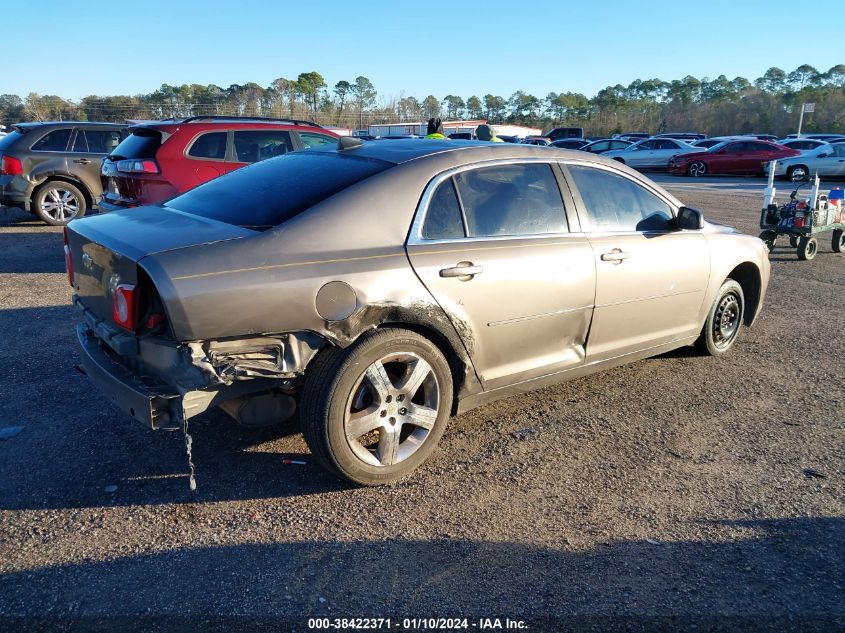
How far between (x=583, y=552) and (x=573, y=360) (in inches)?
59.9

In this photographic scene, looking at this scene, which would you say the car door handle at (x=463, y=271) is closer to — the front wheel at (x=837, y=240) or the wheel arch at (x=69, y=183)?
the wheel arch at (x=69, y=183)

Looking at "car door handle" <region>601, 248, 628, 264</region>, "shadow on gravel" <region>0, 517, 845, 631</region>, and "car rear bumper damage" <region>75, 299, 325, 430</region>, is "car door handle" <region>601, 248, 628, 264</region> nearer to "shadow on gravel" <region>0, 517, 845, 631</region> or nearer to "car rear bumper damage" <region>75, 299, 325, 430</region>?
"shadow on gravel" <region>0, 517, 845, 631</region>

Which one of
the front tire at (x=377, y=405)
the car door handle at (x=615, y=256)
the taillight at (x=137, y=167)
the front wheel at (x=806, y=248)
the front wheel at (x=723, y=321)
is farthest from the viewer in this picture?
the front wheel at (x=806, y=248)

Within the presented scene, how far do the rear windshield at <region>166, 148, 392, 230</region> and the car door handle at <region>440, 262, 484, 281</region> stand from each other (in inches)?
26.4

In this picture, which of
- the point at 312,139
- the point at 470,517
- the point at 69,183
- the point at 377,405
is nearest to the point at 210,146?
the point at 312,139

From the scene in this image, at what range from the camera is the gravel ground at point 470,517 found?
2660 mm

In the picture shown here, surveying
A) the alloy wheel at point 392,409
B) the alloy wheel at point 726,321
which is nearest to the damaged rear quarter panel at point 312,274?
the alloy wheel at point 392,409

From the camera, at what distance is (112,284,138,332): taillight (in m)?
3.05

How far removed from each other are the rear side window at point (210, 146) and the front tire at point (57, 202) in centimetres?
386

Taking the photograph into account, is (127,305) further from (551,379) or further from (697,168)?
(697,168)

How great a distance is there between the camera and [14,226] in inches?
465

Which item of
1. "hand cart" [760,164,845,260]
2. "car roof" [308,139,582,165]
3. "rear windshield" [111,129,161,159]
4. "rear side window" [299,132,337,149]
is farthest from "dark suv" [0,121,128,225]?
"hand cart" [760,164,845,260]

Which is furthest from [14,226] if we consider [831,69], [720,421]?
[831,69]

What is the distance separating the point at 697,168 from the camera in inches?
1117
